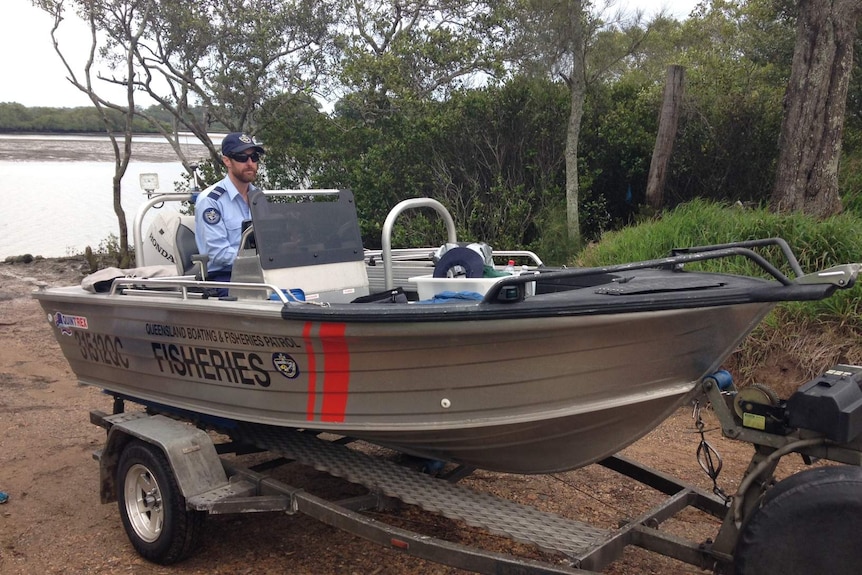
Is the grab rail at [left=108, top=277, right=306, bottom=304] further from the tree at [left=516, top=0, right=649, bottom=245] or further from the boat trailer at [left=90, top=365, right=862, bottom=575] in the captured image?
the tree at [left=516, top=0, right=649, bottom=245]

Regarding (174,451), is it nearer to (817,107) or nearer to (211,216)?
(211,216)

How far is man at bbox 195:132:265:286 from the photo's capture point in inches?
167

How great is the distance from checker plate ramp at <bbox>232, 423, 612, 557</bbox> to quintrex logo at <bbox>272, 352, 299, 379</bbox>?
61cm

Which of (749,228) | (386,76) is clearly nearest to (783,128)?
(749,228)

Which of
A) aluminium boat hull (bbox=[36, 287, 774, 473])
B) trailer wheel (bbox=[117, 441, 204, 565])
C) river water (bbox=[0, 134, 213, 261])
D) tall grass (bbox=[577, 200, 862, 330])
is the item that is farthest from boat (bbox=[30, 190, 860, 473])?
river water (bbox=[0, 134, 213, 261])

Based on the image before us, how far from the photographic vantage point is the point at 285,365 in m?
3.32

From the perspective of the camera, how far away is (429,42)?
10.9 metres

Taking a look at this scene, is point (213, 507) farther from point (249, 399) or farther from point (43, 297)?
point (43, 297)

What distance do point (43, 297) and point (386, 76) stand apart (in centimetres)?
675

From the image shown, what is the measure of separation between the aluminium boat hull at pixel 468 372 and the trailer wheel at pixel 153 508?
0.42m

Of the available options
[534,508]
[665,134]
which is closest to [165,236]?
[534,508]

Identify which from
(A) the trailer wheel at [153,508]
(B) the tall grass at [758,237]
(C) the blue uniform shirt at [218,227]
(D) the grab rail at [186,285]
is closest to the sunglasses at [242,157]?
(C) the blue uniform shirt at [218,227]

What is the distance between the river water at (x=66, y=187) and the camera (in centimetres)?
1598

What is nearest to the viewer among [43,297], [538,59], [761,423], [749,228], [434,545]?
[761,423]
